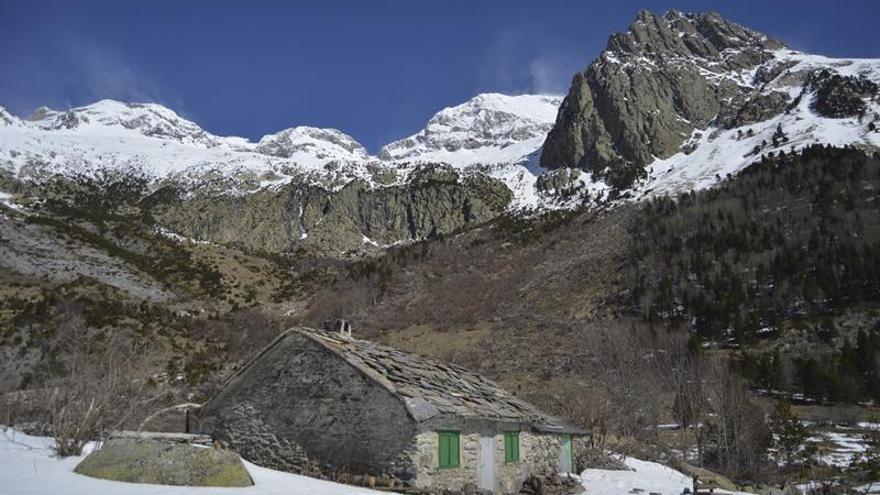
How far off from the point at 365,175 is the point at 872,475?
15559cm

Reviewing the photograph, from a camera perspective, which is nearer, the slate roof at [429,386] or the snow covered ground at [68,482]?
the snow covered ground at [68,482]

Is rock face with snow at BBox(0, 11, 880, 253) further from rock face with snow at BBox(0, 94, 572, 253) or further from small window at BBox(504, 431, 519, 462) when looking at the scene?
small window at BBox(504, 431, 519, 462)

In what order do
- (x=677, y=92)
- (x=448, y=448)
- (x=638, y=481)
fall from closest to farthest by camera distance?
(x=448, y=448), (x=638, y=481), (x=677, y=92)

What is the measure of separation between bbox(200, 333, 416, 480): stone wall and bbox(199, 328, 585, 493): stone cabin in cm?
2

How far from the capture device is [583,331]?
185ft

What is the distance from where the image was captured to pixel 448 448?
49.8 ft

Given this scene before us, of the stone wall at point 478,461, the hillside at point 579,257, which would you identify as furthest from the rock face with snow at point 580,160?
the stone wall at point 478,461

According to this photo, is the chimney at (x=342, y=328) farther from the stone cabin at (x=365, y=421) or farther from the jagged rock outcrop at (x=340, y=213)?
the jagged rock outcrop at (x=340, y=213)

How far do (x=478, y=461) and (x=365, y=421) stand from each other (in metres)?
3.03

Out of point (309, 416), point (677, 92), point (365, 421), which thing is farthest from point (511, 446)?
point (677, 92)

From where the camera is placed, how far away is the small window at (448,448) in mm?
14977

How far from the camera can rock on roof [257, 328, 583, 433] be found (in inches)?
596

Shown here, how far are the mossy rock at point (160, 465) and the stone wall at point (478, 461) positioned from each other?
13.3 ft

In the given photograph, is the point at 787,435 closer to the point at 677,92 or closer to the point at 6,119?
the point at 677,92
